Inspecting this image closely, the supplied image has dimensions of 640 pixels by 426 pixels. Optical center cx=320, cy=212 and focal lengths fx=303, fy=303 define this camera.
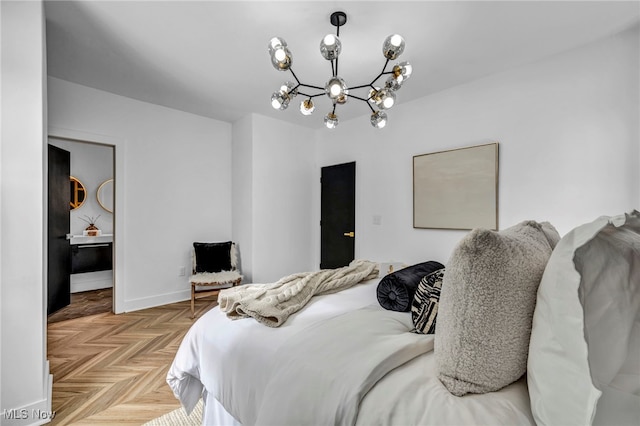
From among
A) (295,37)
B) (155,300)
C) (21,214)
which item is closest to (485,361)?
(21,214)

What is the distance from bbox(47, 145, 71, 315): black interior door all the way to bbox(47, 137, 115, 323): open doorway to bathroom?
1.37 feet

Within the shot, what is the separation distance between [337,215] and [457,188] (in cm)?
172

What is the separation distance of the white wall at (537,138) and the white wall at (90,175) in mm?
4207

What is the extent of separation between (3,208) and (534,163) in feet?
12.4

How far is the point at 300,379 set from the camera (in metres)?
0.97

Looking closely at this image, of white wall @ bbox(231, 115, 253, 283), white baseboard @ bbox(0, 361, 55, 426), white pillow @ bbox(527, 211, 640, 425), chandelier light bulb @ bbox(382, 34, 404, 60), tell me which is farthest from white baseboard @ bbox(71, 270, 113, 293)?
white pillow @ bbox(527, 211, 640, 425)

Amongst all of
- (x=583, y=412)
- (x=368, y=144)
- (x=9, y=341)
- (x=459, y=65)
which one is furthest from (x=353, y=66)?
(x=9, y=341)

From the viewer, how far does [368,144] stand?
13.2ft

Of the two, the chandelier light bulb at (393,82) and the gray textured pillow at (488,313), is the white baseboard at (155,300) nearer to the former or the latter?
the chandelier light bulb at (393,82)

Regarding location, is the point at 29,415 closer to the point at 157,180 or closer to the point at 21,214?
the point at 21,214

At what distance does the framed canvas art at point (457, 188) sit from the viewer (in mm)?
2955

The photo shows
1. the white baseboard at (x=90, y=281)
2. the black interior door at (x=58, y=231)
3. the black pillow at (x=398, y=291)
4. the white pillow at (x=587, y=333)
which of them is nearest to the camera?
the white pillow at (x=587, y=333)

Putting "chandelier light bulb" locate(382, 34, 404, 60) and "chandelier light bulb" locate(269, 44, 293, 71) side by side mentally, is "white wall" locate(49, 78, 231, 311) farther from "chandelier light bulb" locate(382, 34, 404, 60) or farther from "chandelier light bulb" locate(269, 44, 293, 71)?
"chandelier light bulb" locate(382, 34, 404, 60)

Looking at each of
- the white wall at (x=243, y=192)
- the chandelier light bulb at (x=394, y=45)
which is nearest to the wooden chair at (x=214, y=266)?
the white wall at (x=243, y=192)
